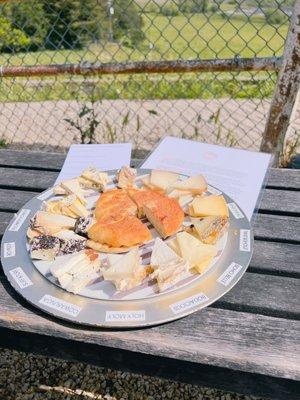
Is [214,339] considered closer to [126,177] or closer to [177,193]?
[177,193]

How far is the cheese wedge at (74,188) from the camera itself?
4.03 feet

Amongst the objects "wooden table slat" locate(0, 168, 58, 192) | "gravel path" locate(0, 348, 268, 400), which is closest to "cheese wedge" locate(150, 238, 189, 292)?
"wooden table slat" locate(0, 168, 58, 192)

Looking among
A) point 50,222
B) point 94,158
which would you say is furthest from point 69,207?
point 94,158

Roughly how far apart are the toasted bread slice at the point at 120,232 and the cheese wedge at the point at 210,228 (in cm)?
11

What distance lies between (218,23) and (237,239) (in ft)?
44.0

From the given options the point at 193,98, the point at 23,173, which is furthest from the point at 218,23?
the point at 23,173

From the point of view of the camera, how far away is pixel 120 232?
1048 millimetres

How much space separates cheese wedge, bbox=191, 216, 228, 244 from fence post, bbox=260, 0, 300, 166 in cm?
142

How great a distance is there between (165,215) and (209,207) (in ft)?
0.39

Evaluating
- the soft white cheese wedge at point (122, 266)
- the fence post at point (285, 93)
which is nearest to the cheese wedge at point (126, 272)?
the soft white cheese wedge at point (122, 266)

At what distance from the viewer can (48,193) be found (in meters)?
1.32

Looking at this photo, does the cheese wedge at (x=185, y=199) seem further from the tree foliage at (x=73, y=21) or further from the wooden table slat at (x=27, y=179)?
the tree foliage at (x=73, y=21)

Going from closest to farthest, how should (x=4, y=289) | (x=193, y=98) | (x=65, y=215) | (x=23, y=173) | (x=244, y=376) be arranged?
(x=244, y=376) < (x=4, y=289) < (x=65, y=215) < (x=23, y=173) < (x=193, y=98)

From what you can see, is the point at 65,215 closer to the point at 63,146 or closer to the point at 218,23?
the point at 63,146
